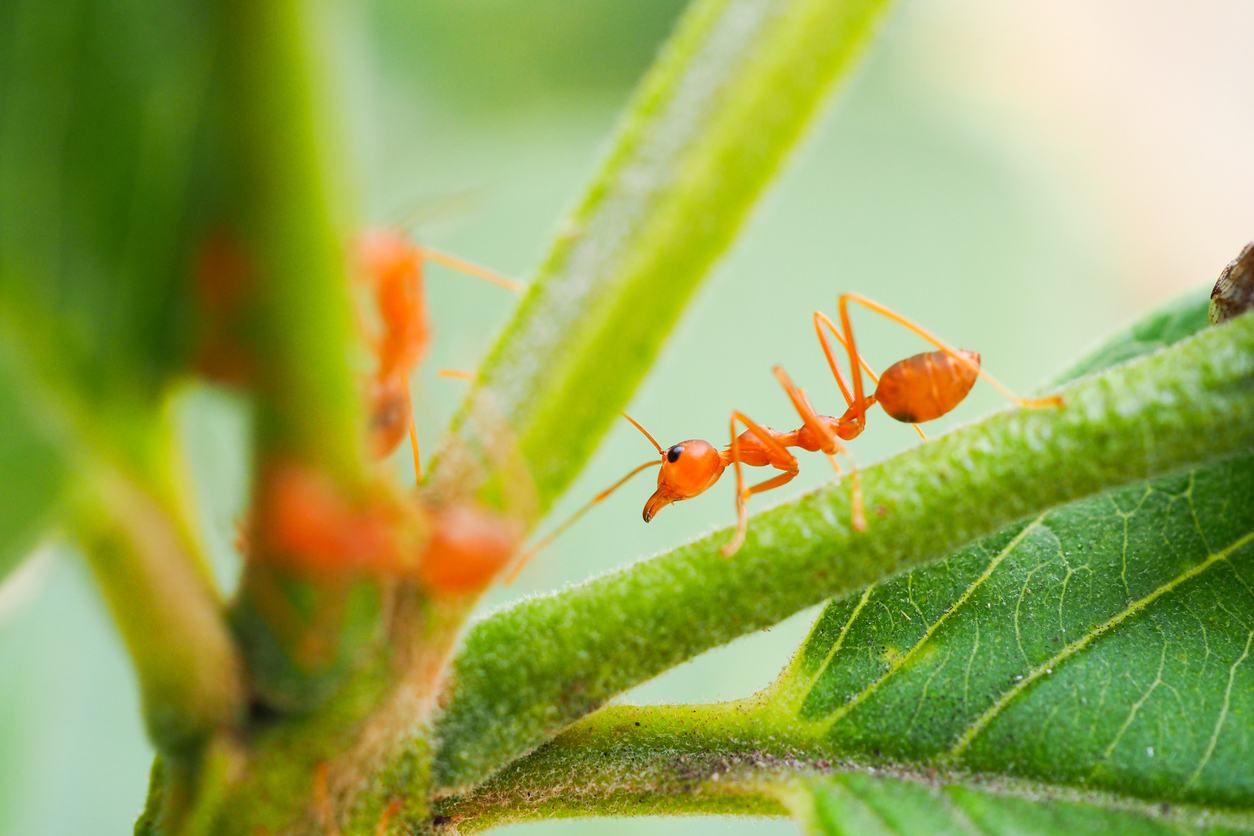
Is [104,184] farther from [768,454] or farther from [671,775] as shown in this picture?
[768,454]

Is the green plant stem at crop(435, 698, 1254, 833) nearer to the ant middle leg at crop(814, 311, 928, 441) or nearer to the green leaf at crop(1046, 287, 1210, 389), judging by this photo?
the green leaf at crop(1046, 287, 1210, 389)

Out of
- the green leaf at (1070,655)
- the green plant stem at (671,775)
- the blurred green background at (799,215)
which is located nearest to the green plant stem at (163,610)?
the green plant stem at (671,775)

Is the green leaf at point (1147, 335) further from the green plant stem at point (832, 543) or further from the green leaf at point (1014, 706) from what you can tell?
the green plant stem at point (832, 543)

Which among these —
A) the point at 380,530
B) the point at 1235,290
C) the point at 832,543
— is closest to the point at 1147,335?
the point at 1235,290

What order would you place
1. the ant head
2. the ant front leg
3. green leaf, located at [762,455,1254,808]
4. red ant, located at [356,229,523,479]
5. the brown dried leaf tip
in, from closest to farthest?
the brown dried leaf tip < green leaf, located at [762,455,1254,808] < red ant, located at [356,229,523,479] < the ant front leg < the ant head

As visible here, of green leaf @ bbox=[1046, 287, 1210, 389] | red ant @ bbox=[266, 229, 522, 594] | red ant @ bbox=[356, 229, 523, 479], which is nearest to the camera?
red ant @ bbox=[266, 229, 522, 594]

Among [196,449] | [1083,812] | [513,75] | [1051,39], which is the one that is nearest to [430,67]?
[513,75]

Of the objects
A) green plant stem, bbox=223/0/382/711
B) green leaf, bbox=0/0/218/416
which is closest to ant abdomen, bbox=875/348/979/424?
green plant stem, bbox=223/0/382/711

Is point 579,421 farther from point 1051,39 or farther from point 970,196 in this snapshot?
point 1051,39
